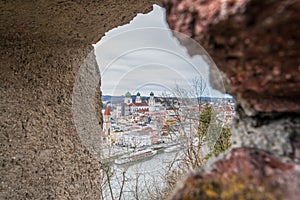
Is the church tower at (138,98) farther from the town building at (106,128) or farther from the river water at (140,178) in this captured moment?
the river water at (140,178)

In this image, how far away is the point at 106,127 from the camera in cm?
155

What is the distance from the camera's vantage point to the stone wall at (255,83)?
0.17 metres

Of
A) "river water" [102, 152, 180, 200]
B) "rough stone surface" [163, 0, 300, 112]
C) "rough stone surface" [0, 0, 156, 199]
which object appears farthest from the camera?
"river water" [102, 152, 180, 200]

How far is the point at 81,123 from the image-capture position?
1219mm

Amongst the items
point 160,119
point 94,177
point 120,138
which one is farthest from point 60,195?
point 160,119

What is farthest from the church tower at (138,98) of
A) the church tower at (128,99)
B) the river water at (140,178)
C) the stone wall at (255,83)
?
the stone wall at (255,83)

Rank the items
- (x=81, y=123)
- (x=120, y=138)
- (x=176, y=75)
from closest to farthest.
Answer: (x=81, y=123)
(x=176, y=75)
(x=120, y=138)

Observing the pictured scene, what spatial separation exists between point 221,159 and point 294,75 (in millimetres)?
79

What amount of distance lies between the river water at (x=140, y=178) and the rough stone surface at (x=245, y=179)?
6.41ft

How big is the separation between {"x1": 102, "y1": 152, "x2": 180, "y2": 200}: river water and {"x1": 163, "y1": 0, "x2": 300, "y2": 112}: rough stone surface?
6.48 feet

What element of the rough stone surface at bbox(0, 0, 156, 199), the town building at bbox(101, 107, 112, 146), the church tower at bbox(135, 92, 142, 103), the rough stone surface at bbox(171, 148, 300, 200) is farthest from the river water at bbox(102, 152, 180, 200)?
the rough stone surface at bbox(171, 148, 300, 200)

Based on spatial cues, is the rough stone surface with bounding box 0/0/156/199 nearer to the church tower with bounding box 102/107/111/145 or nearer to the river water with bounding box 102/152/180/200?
the church tower with bounding box 102/107/111/145

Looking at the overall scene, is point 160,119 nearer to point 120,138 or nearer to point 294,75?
point 120,138

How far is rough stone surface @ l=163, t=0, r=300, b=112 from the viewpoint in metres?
0.17
